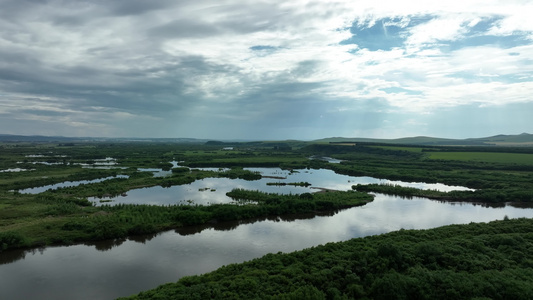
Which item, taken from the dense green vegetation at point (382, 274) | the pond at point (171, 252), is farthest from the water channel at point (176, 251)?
the dense green vegetation at point (382, 274)

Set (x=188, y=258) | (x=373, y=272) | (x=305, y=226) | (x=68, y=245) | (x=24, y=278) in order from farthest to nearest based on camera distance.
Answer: (x=305, y=226) → (x=68, y=245) → (x=188, y=258) → (x=24, y=278) → (x=373, y=272)

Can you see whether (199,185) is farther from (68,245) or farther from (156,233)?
(68,245)

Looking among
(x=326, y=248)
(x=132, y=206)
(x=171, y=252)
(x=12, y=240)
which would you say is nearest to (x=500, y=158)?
(x=326, y=248)

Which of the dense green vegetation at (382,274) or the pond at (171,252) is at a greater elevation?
the dense green vegetation at (382,274)

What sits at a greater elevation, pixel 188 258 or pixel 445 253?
pixel 445 253

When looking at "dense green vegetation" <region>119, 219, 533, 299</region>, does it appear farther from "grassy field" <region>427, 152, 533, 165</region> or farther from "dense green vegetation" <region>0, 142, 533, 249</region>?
"grassy field" <region>427, 152, 533, 165</region>

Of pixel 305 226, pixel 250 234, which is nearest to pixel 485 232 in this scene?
pixel 305 226

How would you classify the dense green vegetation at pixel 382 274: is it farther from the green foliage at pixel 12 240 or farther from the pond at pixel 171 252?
the green foliage at pixel 12 240
